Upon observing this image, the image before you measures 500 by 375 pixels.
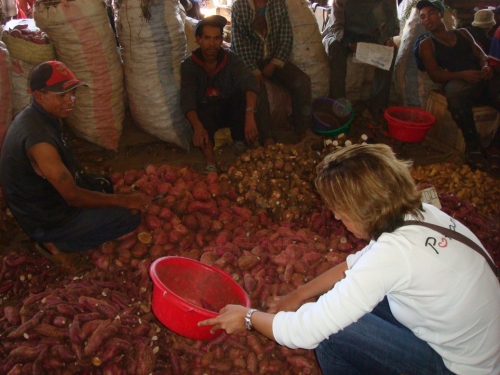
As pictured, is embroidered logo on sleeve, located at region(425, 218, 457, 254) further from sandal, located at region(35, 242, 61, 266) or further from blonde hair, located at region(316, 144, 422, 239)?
sandal, located at region(35, 242, 61, 266)

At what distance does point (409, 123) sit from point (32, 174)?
10.1 feet

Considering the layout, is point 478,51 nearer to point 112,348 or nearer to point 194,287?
point 194,287

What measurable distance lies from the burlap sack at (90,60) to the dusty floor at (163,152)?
115 mm

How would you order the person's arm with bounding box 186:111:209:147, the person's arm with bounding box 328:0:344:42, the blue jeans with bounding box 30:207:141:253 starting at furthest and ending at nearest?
the person's arm with bounding box 328:0:344:42 < the person's arm with bounding box 186:111:209:147 < the blue jeans with bounding box 30:207:141:253

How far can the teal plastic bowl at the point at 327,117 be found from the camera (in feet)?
13.5

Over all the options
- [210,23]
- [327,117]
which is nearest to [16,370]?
[210,23]

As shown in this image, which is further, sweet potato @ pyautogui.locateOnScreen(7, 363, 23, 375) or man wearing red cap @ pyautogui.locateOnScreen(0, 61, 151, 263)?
man wearing red cap @ pyautogui.locateOnScreen(0, 61, 151, 263)

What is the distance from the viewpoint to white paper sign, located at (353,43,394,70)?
4.23 m

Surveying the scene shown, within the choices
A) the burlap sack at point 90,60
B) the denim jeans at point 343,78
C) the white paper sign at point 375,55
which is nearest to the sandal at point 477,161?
the denim jeans at point 343,78

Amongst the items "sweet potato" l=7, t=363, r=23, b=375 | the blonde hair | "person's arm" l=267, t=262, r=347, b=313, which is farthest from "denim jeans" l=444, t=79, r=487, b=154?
"sweet potato" l=7, t=363, r=23, b=375

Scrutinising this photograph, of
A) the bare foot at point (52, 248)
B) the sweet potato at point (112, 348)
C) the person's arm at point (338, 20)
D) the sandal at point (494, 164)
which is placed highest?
the person's arm at point (338, 20)

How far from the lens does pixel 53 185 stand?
224 cm

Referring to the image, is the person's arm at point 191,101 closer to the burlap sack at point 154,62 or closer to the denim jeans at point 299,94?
the burlap sack at point 154,62

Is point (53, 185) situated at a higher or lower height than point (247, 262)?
higher
